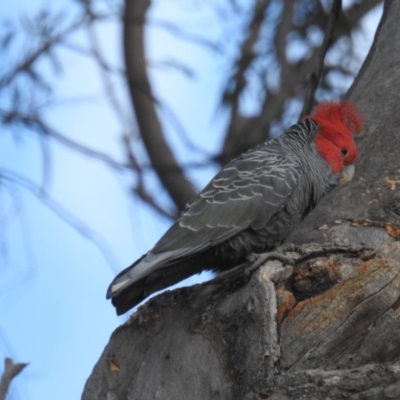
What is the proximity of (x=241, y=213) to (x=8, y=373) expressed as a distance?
1.18m

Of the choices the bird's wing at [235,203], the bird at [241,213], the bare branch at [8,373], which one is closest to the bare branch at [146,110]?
the bird at [241,213]

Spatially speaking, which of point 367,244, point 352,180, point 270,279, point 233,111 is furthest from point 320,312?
point 233,111

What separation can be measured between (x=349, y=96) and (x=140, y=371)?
207 cm

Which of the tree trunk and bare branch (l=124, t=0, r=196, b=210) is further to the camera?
bare branch (l=124, t=0, r=196, b=210)

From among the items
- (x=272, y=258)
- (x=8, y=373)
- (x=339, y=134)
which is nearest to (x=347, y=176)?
(x=339, y=134)

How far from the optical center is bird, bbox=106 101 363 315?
3.57 meters

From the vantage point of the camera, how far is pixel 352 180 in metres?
4.17

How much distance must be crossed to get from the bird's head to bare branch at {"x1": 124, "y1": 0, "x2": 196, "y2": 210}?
144 cm

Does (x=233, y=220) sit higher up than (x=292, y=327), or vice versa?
(x=233, y=220)

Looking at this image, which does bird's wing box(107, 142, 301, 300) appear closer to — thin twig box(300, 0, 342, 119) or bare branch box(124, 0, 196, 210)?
thin twig box(300, 0, 342, 119)

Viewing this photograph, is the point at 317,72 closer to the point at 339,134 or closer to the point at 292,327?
the point at 339,134

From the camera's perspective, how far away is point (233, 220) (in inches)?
146

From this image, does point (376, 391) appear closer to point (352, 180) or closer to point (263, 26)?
point (352, 180)

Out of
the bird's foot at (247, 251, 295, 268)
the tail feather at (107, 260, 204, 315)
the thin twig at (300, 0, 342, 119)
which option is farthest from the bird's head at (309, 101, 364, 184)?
the bird's foot at (247, 251, 295, 268)
